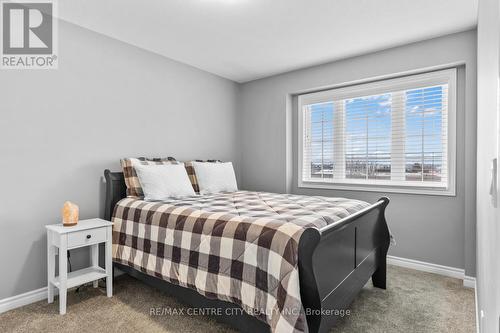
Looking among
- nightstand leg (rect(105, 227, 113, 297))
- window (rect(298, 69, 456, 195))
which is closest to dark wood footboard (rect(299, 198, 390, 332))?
window (rect(298, 69, 456, 195))

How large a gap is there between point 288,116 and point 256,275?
2828 mm

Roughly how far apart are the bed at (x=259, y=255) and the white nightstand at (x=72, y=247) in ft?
0.50

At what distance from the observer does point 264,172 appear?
4.26 metres

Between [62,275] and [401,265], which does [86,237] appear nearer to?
[62,275]

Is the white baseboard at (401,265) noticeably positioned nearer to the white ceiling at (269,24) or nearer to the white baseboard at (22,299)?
the white baseboard at (22,299)

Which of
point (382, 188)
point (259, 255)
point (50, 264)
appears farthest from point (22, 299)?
point (382, 188)

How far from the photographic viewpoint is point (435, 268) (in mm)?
2959

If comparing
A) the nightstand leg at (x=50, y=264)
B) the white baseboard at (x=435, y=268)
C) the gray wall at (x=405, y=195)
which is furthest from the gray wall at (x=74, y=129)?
the white baseboard at (x=435, y=268)

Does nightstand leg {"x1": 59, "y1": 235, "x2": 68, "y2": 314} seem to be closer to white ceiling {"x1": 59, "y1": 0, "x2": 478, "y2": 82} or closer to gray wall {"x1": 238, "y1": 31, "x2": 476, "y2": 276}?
white ceiling {"x1": 59, "y1": 0, "x2": 478, "y2": 82}

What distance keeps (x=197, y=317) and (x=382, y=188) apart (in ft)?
8.03

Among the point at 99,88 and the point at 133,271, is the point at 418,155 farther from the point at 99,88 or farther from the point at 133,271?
the point at 99,88

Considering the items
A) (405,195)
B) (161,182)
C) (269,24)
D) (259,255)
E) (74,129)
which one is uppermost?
(269,24)

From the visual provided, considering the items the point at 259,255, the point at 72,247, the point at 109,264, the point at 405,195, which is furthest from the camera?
the point at 405,195

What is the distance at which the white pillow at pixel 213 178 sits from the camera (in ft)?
10.7
